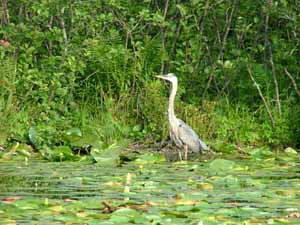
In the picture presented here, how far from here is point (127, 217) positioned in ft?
20.8

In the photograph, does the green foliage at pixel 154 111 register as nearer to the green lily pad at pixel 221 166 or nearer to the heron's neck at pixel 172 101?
the heron's neck at pixel 172 101

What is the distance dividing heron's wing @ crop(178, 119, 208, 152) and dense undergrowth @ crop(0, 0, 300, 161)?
34 centimetres

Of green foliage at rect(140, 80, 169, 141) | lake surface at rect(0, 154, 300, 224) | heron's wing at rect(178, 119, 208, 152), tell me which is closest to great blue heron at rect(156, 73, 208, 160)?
heron's wing at rect(178, 119, 208, 152)

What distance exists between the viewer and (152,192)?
305 inches

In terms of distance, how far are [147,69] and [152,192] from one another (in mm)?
5819

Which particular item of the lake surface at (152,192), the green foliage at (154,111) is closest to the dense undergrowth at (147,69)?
the green foliage at (154,111)

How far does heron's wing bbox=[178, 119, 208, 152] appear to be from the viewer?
11.8 metres

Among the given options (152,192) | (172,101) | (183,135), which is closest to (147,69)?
(172,101)

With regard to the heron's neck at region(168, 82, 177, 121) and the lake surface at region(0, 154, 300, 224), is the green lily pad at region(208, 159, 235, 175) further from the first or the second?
the heron's neck at region(168, 82, 177, 121)

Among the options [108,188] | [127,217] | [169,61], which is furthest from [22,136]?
[127,217]

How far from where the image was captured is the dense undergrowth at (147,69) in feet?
41.1

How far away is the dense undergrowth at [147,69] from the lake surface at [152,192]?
2.16 m

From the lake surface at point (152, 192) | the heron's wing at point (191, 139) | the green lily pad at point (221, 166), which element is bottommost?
the heron's wing at point (191, 139)

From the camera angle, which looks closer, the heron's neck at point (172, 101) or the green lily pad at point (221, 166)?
the green lily pad at point (221, 166)
